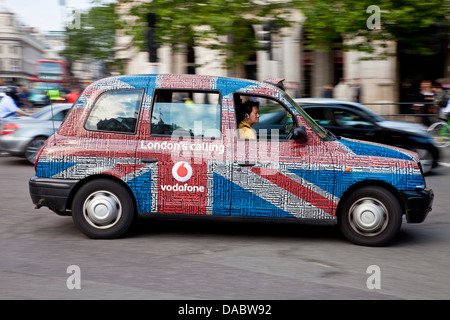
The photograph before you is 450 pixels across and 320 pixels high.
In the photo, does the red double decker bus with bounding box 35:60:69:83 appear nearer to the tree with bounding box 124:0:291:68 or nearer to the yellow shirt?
the tree with bounding box 124:0:291:68

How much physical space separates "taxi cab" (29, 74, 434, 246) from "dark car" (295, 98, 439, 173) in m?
Result: 5.26

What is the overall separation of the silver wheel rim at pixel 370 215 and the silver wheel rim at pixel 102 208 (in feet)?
8.13

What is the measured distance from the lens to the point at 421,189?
6512 mm

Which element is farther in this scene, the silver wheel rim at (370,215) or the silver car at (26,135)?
the silver car at (26,135)

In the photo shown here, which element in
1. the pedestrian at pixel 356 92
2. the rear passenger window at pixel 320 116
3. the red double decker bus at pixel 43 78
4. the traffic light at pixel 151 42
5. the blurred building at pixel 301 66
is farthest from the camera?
the red double decker bus at pixel 43 78

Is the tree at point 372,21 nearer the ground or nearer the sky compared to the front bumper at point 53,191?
nearer the sky

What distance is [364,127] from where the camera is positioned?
40.0 ft

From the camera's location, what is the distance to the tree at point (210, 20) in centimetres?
1981

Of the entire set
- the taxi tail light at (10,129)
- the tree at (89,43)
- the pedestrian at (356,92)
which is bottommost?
the taxi tail light at (10,129)

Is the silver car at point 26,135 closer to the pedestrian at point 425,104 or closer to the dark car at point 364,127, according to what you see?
the dark car at point 364,127

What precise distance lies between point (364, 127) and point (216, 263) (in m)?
7.17

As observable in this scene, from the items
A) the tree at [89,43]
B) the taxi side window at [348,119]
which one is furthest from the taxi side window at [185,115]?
the tree at [89,43]

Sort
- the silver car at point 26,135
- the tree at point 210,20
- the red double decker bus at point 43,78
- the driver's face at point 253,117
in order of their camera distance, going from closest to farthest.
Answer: the driver's face at point 253,117 → the silver car at point 26,135 → the tree at point 210,20 → the red double decker bus at point 43,78
